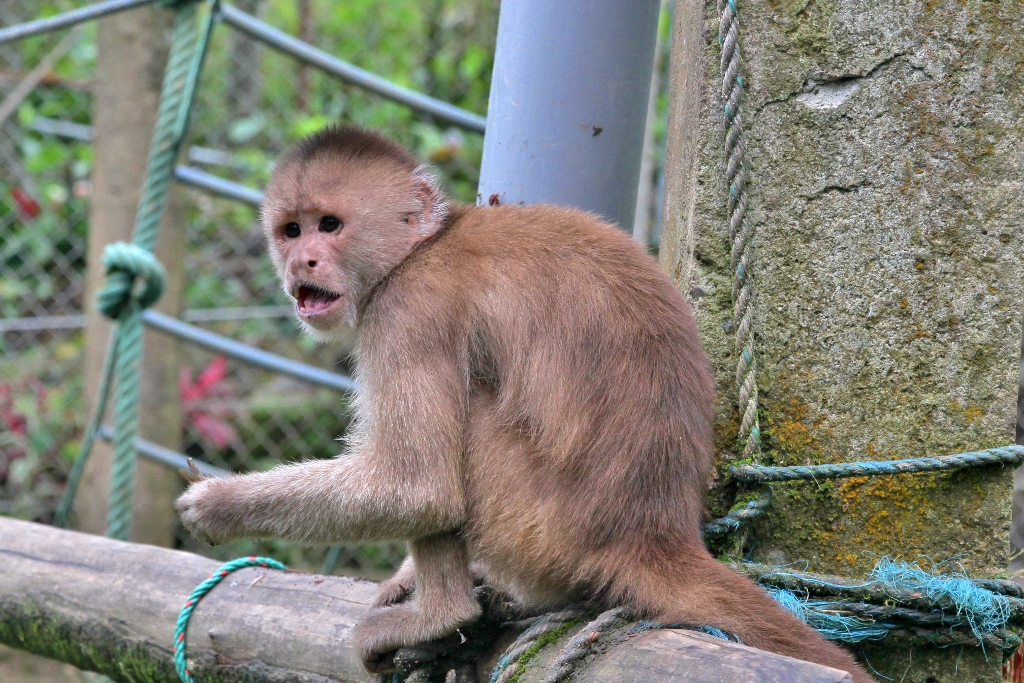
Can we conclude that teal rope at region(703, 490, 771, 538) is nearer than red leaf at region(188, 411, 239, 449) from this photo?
Yes

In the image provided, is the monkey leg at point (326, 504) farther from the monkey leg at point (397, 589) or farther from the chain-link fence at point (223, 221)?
the chain-link fence at point (223, 221)

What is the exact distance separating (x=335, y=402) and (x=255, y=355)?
2.15m

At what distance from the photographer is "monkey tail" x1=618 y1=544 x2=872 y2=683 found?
6.57 feet

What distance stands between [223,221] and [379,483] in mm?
6152

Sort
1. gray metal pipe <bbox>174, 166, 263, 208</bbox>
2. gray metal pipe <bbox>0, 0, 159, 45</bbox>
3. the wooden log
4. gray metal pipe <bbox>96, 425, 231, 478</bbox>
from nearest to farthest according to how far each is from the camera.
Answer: the wooden log, gray metal pipe <bbox>0, 0, 159, 45</bbox>, gray metal pipe <bbox>174, 166, 263, 208</bbox>, gray metal pipe <bbox>96, 425, 231, 478</bbox>

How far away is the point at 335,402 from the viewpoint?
7.31m

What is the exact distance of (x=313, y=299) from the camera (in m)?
2.90

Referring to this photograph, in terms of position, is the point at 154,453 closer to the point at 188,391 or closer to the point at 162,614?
the point at 188,391

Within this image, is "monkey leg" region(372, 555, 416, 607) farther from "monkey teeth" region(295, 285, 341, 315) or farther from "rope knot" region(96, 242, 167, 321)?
"rope knot" region(96, 242, 167, 321)

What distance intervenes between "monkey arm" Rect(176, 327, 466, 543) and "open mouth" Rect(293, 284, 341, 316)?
0.35 m

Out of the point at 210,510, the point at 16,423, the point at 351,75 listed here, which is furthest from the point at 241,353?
the point at 210,510

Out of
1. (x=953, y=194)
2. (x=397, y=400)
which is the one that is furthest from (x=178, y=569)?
(x=953, y=194)

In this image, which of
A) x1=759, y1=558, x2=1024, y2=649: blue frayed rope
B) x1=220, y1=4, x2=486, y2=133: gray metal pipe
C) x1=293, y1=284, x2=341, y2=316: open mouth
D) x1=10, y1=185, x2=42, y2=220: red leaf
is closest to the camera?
x1=759, y1=558, x2=1024, y2=649: blue frayed rope

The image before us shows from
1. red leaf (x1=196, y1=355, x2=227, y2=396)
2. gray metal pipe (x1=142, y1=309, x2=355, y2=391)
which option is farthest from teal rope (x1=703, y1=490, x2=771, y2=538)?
red leaf (x1=196, y1=355, x2=227, y2=396)
